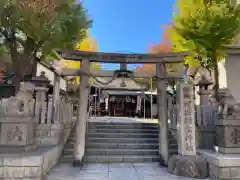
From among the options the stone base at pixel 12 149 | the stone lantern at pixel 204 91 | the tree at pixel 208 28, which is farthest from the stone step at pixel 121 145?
the tree at pixel 208 28

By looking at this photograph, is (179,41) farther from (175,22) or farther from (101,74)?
(101,74)

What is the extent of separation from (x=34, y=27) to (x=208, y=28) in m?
7.94

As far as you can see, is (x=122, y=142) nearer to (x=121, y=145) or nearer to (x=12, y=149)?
(x=121, y=145)

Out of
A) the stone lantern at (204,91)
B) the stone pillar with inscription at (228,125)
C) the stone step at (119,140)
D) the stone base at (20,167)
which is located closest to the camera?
the stone base at (20,167)

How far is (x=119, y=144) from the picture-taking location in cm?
736

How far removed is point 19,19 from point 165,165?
8.75m

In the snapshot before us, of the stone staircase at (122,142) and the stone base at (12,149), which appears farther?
the stone staircase at (122,142)

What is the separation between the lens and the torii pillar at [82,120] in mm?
6025

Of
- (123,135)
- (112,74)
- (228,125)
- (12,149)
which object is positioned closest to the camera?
(12,149)

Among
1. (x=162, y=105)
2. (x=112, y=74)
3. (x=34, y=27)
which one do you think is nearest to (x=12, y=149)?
(x=112, y=74)

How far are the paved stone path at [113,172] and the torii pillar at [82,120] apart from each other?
351mm

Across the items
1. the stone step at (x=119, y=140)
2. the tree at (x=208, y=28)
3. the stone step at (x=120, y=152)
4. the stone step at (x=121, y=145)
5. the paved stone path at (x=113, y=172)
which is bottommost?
the paved stone path at (x=113, y=172)

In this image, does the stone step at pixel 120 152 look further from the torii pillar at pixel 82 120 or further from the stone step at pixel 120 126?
the stone step at pixel 120 126

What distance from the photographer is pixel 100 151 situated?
22.8ft
